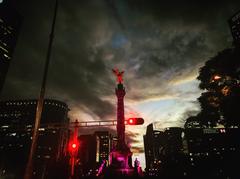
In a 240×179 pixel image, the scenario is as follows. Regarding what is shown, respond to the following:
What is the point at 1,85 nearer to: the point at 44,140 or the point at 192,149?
the point at 44,140

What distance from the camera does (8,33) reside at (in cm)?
11606

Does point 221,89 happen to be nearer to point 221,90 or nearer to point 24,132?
point 221,90

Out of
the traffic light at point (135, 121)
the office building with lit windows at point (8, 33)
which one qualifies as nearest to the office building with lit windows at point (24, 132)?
the office building with lit windows at point (8, 33)

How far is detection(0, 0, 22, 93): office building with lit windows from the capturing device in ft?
353

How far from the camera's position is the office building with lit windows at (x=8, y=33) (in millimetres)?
107500

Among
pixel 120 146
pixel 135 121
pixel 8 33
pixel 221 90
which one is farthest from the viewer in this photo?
pixel 8 33

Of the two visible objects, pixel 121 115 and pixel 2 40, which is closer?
pixel 121 115

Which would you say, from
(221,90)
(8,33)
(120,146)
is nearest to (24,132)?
(8,33)

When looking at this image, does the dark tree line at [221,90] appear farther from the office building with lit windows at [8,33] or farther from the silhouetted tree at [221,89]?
the office building with lit windows at [8,33]

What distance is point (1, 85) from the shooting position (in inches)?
3597

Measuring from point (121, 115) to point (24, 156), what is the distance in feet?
155

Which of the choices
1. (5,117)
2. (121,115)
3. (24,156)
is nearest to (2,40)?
(24,156)

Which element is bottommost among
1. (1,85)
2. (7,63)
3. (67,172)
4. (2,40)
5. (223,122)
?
(67,172)

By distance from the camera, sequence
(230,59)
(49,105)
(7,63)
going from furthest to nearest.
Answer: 1. (49,105)
2. (7,63)
3. (230,59)
